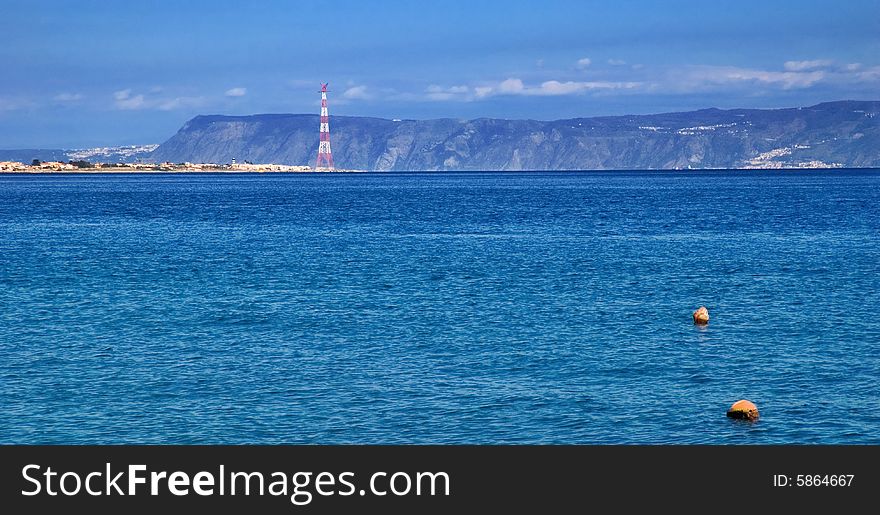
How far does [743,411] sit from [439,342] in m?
14.8

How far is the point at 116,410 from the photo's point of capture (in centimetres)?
3344

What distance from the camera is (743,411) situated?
105 feet

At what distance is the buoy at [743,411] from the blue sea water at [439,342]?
1.83 feet

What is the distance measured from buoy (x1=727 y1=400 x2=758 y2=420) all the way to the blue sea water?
0.56 meters

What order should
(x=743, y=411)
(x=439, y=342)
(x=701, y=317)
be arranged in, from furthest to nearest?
1. (x=701, y=317)
2. (x=439, y=342)
3. (x=743, y=411)

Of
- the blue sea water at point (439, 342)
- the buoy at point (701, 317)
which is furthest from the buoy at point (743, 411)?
the buoy at point (701, 317)

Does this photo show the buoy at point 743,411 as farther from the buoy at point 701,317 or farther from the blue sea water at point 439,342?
the buoy at point 701,317

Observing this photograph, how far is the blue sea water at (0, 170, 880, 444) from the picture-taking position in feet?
104

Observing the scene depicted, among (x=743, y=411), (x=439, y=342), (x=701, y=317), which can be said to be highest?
(x=439, y=342)

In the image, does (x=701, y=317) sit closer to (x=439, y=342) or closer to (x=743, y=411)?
(x=439, y=342)

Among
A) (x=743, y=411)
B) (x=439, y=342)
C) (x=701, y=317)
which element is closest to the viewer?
(x=743, y=411)

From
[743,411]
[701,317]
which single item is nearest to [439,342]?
[701,317]
